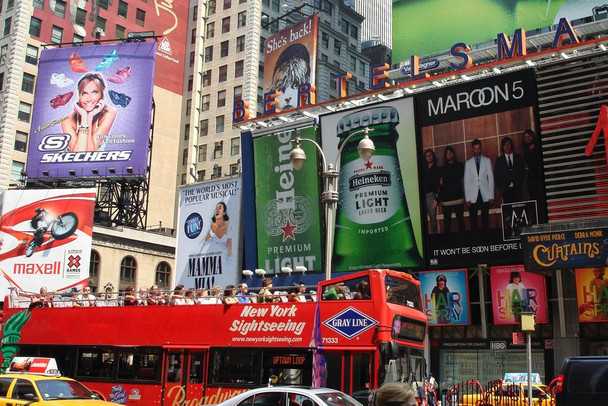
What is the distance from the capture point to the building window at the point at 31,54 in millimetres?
66438

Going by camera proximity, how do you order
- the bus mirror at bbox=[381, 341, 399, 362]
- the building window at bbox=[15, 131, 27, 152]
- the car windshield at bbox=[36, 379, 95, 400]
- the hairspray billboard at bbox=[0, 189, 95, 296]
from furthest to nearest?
the building window at bbox=[15, 131, 27, 152] < the hairspray billboard at bbox=[0, 189, 95, 296] < the car windshield at bbox=[36, 379, 95, 400] < the bus mirror at bbox=[381, 341, 399, 362]

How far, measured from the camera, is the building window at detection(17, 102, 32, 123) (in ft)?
216

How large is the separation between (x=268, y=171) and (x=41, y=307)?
18011mm

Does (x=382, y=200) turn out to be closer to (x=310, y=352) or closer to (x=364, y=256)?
(x=364, y=256)

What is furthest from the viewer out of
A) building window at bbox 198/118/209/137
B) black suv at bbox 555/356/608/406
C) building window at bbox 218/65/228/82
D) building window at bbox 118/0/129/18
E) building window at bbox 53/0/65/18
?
building window at bbox 198/118/209/137

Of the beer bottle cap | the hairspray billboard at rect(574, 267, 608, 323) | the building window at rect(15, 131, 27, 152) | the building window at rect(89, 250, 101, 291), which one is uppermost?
the building window at rect(15, 131, 27, 152)

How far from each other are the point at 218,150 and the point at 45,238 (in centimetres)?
2492

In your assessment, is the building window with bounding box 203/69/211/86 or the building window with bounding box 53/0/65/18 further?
the building window with bounding box 203/69/211/86

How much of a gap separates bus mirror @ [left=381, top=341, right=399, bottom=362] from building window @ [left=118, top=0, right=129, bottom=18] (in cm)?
6225

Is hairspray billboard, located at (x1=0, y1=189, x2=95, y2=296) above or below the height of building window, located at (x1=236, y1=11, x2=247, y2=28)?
below

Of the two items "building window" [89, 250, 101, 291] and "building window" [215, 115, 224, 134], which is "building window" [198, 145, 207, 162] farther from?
"building window" [89, 250, 101, 291]

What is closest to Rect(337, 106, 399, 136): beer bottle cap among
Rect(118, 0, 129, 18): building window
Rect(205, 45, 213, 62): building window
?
Rect(205, 45, 213, 62): building window

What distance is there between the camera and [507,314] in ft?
108

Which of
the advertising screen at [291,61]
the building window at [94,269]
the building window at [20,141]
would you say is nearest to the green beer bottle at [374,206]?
the advertising screen at [291,61]
